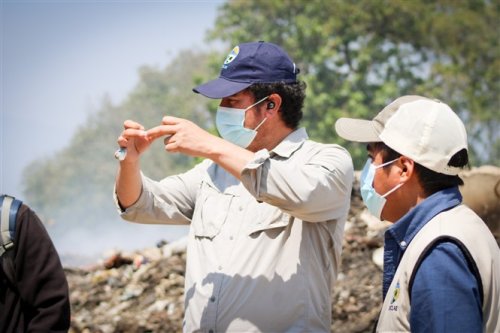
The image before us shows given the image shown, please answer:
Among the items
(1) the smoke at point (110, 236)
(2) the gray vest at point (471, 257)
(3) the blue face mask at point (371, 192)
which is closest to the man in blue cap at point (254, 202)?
(3) the blue face mask at point (371, 192)

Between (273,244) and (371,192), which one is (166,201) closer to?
(273,244)

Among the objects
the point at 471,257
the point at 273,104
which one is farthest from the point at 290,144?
the point at 471,257

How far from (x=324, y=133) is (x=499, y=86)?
8.20 meters

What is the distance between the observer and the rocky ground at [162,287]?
8227 millimetres

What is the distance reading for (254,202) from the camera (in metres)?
3.70

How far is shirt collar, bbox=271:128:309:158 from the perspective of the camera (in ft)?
12.3

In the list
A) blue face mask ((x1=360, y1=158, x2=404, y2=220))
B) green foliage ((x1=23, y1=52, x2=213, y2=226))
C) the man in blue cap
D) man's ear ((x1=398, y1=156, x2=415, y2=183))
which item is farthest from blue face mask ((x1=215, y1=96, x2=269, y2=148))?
green foliage ((x1=23, y1=52, x2=213, y2=226))

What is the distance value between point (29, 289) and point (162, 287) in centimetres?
599

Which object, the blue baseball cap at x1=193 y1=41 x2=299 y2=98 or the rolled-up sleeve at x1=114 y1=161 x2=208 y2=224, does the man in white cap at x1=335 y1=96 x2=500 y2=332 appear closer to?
the blue baseball cap at x1=193 y1=41 x2=299 y2=98

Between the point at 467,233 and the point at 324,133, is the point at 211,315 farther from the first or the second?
the point at 324,133

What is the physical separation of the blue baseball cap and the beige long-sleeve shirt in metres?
0.34

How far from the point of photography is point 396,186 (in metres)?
2.85

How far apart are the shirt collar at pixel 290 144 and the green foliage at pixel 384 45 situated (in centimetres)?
2129

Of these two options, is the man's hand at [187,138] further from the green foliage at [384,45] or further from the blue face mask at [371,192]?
the green foliage at [384,45]
